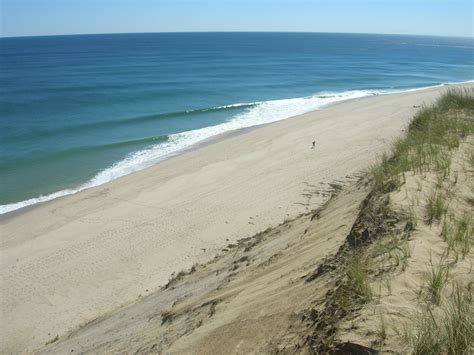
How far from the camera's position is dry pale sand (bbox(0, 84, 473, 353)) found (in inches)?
348

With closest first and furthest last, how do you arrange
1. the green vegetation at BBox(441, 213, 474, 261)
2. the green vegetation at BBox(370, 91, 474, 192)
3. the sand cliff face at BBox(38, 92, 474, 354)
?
the sand cliff face at BBox(38, 92, 474, 354) < the green vegetation at BBox(441, 213, 474, 261) < the green vegetation at BBox(370, 91, 474, 192)

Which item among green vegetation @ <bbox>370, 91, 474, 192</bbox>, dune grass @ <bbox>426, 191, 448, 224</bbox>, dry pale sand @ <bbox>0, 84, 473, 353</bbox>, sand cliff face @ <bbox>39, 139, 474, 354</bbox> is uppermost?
green vegetation @ <bbox>370, 91, 474, 192</bbox>

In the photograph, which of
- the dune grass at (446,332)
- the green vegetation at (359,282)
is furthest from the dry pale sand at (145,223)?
the dune grass at (446,332)

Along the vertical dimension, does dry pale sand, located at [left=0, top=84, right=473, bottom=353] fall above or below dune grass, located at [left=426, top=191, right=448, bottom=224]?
below

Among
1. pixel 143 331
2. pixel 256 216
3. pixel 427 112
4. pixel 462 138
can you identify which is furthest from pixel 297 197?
pixel 143 331

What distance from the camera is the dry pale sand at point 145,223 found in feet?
29.0

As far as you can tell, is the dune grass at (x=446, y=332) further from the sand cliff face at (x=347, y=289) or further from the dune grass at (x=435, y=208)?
the dune grass at (x=435, y=208)

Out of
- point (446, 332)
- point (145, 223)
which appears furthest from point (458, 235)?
point (145, 223)

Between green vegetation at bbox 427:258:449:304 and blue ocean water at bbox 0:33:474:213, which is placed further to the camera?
blue ocean water at bbox 0:33:474:213

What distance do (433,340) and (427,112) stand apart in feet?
29.7

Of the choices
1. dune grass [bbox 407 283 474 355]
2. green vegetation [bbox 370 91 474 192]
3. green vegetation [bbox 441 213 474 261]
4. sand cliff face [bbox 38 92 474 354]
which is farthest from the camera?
green vegetation [bbox 370 91 474 192]

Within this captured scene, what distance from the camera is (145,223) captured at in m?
12.0

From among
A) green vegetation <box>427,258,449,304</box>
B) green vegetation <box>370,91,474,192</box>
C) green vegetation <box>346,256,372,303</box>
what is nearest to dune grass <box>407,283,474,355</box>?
green vegetation <box>427,258,449,304</box>

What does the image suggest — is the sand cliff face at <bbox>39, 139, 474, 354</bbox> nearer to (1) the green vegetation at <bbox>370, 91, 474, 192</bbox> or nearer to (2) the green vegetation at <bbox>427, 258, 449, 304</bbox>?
(2) the green vegetation at <bbox>427, 258, 449, 304</bbox>
